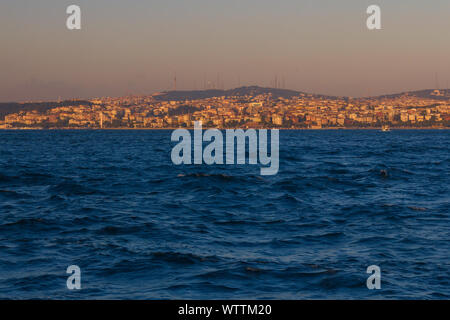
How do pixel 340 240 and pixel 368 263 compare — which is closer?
pixel 368 263

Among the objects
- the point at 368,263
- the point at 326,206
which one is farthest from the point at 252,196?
the point at 368,263

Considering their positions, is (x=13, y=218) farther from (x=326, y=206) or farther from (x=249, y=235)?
(x=326, y=206)

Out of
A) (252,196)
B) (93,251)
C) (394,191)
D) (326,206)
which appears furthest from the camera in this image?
(394,191)

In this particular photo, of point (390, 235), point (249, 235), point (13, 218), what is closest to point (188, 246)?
point (249, 235)

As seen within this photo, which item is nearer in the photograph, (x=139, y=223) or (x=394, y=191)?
(x=139, y=223)
